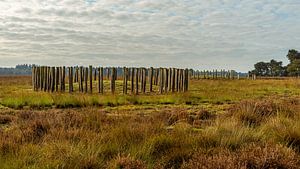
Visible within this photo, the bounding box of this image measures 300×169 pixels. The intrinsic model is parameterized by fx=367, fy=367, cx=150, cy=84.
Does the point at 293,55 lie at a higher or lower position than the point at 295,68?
higher

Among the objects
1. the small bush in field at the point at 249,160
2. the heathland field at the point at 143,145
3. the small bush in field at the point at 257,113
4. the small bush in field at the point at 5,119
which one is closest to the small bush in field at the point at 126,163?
the heathland field at the point at 143,145

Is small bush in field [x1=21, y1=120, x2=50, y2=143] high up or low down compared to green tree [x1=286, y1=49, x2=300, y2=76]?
down

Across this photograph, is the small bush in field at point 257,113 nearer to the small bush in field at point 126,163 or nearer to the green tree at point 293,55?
the small bush in field at point 126,163

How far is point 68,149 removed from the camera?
Result: 5641 millimetres

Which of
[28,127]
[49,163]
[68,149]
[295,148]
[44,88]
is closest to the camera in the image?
[49,163]

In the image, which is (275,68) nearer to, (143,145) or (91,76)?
Answer: (91,76)

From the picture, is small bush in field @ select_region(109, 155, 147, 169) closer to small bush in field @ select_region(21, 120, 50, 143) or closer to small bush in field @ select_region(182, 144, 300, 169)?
small bush in field @ select_region(182, 144, 300, 169)

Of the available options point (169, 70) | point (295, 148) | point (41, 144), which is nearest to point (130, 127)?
point (41, 144)

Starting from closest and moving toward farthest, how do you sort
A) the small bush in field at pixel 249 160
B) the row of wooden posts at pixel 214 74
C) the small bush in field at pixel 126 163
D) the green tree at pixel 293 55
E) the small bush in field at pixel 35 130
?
the small bush in field at pixel 126 163 → the small bush in field at pixel 249 160 → the small bush in field at pixel 35 130 → the row of wooden posts at pixel 214 74 → the green tree at pixel 293 55

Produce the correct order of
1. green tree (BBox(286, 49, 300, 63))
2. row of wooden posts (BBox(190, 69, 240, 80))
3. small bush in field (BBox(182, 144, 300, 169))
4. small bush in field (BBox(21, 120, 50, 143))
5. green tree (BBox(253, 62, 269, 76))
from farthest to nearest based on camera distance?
green tree (BBox(253, 62, 269, 76)) → green tree (BBox(286, 49, 300, 63)) → row of wooden posts (BBox(190, 69, 240, 80)) → small bush in field (BBox(21, 120, 50, 143)) → small bush in field (BBox(182, 144, 300, 169))

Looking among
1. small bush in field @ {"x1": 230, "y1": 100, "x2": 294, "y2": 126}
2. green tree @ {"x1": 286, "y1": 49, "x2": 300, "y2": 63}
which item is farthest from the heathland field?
green tree @ {"x1": 286, "y1": 49, "x2": 300, "y2": 63}

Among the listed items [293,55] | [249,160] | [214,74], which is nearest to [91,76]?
[249,160]

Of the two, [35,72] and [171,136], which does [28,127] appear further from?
[35,72]

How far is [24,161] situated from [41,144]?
1.04 metres
